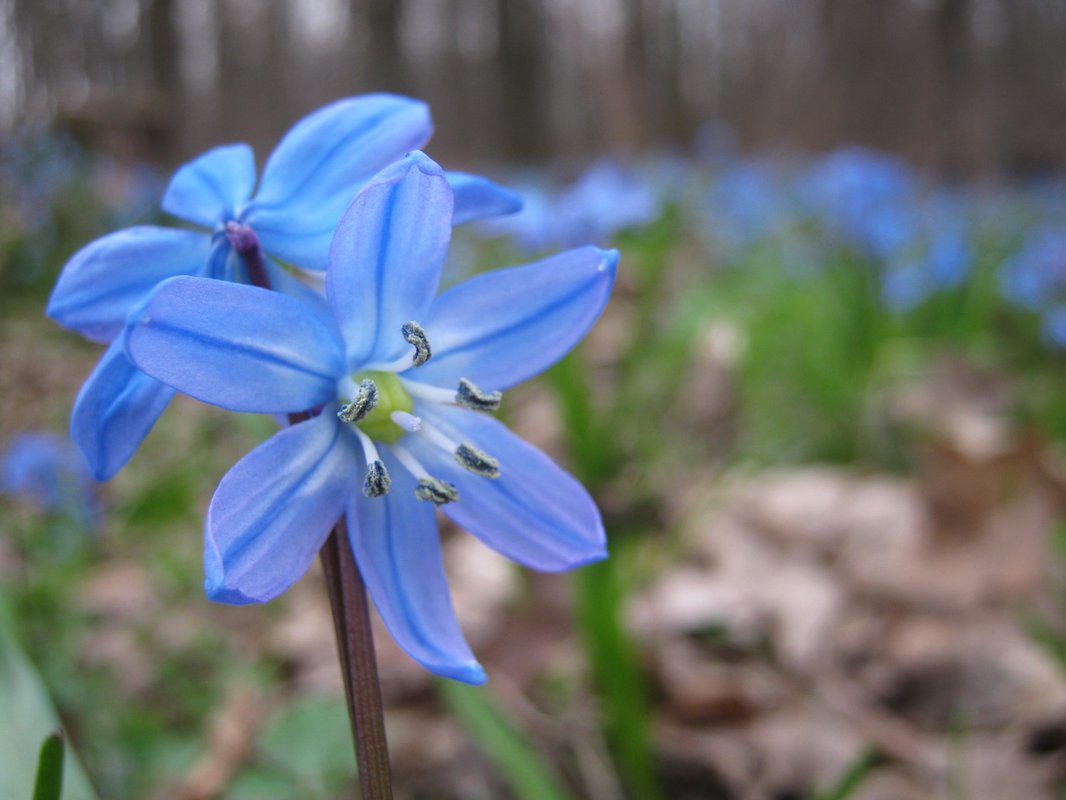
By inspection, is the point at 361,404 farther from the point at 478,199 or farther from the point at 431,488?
the point at 478,199

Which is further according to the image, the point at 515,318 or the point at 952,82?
the point at 952,82

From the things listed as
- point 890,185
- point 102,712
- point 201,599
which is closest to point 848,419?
point 890,185

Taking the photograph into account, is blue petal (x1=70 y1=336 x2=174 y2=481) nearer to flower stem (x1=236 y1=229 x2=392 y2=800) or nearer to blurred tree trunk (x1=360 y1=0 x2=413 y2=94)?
flower stem (x1=236 y1=229 x2=392 y2=800)

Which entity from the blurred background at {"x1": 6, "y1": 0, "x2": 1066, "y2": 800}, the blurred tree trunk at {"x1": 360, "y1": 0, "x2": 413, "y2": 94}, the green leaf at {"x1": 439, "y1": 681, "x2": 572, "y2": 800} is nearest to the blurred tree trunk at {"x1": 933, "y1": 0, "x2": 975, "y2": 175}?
the blurred background at {"x1": 6, "y1": 0, "x2": 1066, "y2": 800}

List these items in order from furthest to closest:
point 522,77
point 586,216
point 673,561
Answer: point 522,77, point 586,216, point 673,561

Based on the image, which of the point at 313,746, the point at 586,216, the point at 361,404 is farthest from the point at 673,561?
the point at 361,404

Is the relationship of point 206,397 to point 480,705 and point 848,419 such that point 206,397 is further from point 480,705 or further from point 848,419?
point 848,419
